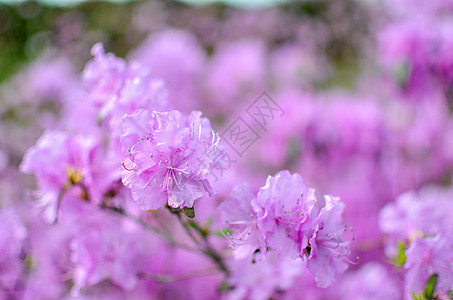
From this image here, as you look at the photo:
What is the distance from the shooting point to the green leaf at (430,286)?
869mm

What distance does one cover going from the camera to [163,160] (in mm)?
750

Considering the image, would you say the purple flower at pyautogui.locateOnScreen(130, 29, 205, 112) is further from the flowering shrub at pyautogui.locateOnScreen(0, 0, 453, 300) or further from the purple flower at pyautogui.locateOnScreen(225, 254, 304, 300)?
the purple flower at pyautogui.locateOnScreen(225, 254, 304, 300)

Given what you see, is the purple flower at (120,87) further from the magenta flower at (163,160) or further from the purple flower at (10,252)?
the purple flower at (10,252)

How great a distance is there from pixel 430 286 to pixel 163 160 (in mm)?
541

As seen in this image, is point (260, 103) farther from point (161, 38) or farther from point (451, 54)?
point (161, 38)

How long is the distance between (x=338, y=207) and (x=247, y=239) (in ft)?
0.55

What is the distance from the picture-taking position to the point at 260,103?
1.71 metres

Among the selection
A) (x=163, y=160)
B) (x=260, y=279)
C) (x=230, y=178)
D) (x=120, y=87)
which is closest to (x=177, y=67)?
(x=230, y=178)

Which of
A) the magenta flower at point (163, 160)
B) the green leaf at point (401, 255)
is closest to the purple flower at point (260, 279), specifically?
the green leaf at point (401, 255)

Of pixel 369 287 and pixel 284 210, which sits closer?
pixel 284 210

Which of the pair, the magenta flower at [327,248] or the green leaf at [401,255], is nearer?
the magenta flower at [327,248]

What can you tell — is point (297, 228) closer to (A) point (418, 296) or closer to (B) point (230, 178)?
(A) point (418, 296)

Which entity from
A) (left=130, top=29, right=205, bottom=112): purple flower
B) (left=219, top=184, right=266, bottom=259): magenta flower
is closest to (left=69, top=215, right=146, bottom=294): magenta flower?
(left=219, top=184, right=266, bottom=259): magenta flower

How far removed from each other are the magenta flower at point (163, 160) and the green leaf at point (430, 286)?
457 mm
